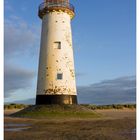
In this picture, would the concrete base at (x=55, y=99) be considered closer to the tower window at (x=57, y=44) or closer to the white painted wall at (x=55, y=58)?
the white painted wall at (x=55, y=58)

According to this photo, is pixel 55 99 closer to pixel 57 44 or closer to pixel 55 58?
pixel 55 58

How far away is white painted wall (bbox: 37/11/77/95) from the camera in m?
22.7

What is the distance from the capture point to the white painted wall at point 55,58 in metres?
22.7

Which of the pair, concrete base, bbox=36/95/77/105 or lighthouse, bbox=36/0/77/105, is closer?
concrete base, bbox=36/95/77/105

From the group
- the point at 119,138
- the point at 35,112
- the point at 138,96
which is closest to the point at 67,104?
the point at 35,112

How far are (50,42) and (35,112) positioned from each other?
5.49 m

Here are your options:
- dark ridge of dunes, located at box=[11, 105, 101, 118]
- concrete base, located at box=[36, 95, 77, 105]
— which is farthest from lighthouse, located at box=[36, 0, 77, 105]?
dark ridge of dunes, located at box=[11, 105, 101, 118]

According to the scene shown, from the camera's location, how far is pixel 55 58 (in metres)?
23.0

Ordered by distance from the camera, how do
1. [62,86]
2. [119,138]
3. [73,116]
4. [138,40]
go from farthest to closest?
1. [62,86]
2. [73,116]
3. [119,138]
4. [138,40]

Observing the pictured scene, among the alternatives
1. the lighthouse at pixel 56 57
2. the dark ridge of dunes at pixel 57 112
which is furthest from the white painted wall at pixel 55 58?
the dark ridge of dunes at pixel 57 112

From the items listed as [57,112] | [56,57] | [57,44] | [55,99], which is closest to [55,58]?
[56,57]

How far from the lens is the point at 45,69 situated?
76.0ft

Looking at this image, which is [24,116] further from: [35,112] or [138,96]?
[138,96]

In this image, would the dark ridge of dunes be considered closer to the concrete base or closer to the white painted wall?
the concrete base
